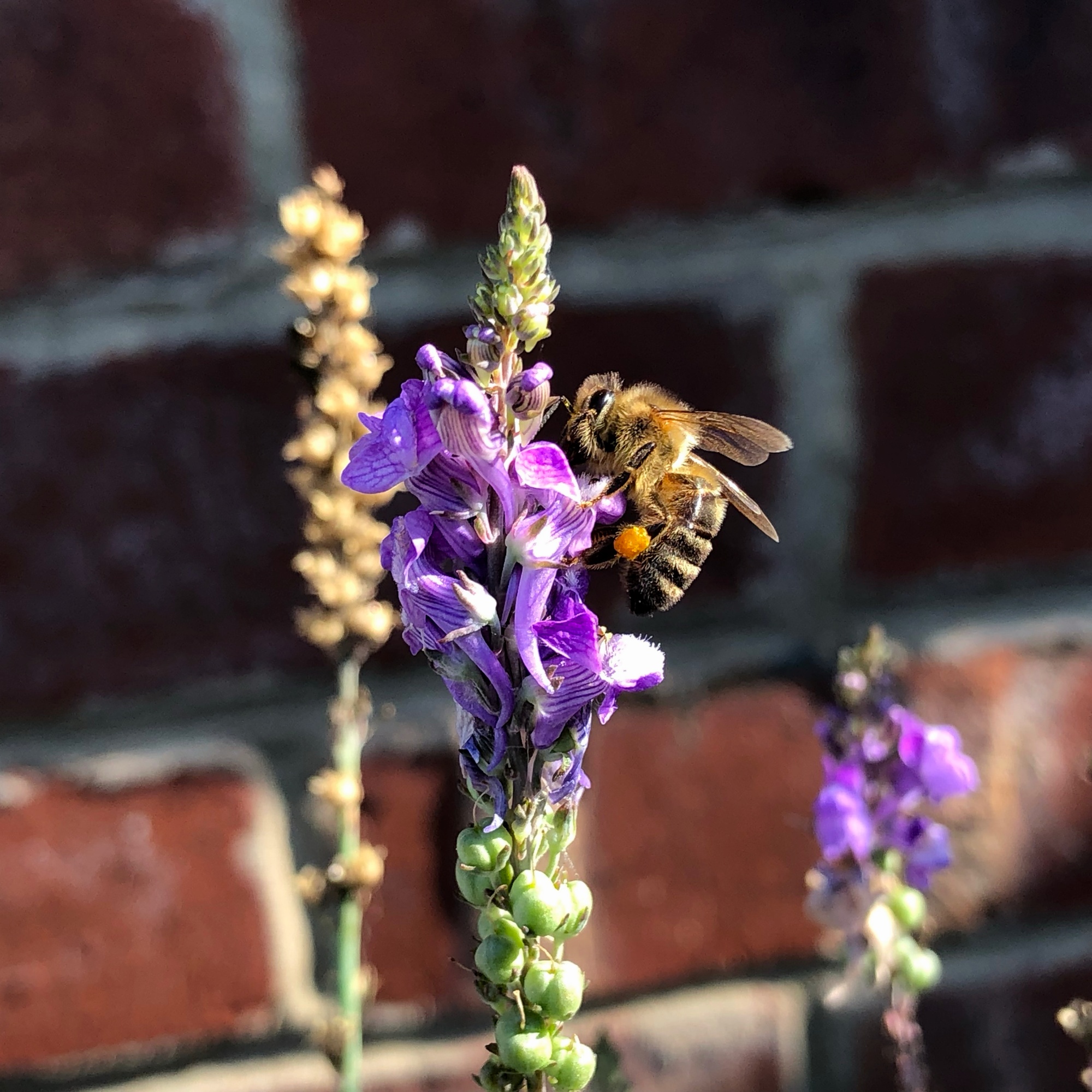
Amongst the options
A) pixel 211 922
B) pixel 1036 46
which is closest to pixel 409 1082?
pixel 211 922

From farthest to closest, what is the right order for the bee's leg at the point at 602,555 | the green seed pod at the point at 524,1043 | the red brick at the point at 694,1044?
the red brick at the point at 694,1044 → the bee's leg at the point at 602,555 → the green seed pod at the point at 524,1043

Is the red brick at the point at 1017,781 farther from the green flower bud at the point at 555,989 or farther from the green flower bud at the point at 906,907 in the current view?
the green flower bud at the point at 555,989

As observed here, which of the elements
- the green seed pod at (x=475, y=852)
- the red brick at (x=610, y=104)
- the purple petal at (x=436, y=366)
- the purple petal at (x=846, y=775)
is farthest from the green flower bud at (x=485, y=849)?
the red brick at (x=610, y=104)

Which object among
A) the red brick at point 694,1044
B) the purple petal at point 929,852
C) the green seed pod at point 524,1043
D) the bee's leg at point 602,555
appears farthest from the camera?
the red brick at point 694,1044

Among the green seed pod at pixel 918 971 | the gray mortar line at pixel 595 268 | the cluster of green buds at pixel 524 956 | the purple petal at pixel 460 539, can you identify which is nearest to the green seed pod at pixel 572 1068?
the cluster of green buds at pixel 524 956

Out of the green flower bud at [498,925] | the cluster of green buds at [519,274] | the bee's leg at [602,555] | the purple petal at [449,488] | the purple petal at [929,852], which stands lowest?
the purple petal at [929,852]

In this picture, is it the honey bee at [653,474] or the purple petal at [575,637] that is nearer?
the purple petal at [575,637]

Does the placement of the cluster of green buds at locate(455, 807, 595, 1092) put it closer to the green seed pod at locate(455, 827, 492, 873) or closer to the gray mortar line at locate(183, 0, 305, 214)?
the green seed pod at locate(455, 827, 492, 873)

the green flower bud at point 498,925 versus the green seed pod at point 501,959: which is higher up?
the green flower bud at point 498,925
